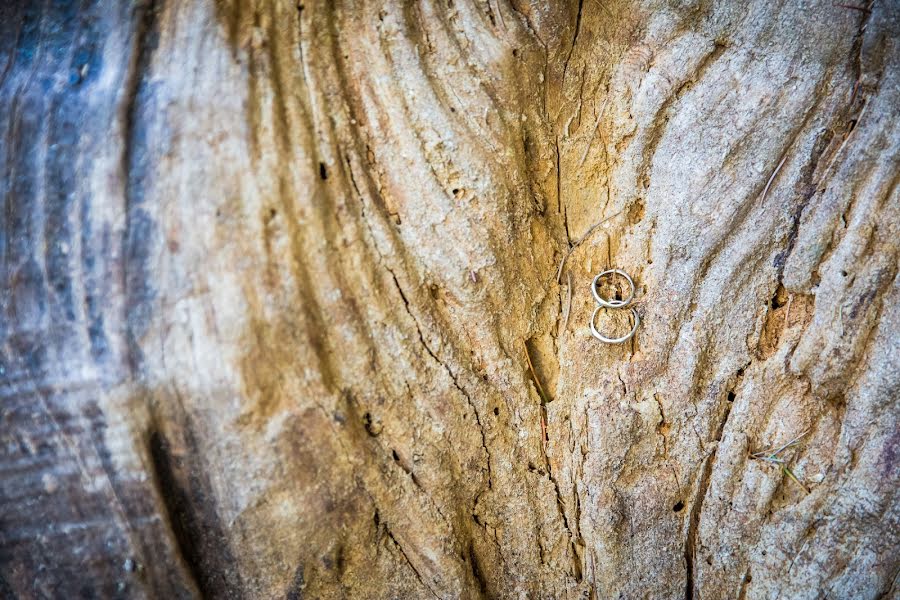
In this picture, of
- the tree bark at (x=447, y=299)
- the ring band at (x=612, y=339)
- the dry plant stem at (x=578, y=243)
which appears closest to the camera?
the tree bark at (x=447, y=299)

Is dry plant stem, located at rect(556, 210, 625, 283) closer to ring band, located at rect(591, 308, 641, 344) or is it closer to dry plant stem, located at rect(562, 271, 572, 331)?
dry plant stem, located at rect(562, 271, 572, 331)

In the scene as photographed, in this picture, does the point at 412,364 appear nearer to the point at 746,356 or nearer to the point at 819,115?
the point at 746,356

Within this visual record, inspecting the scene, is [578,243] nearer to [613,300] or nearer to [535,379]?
[613,300]

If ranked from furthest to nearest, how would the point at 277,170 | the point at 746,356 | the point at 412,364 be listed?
1. the point at 746,356
2. the point at 412,364
3. the point at 277,170

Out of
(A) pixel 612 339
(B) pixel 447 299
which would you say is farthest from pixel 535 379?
(B) pixel 447 299

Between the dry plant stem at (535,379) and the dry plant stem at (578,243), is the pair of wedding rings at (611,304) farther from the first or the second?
the dry plant stem at (535,379)

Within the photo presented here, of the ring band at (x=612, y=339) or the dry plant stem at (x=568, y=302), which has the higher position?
the dry plant stem at (x=568, y=302)

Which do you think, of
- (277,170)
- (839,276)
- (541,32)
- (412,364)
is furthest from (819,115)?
(277,170)

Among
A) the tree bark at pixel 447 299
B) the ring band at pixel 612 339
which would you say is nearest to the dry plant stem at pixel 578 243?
the tree bark at pixel 447 299

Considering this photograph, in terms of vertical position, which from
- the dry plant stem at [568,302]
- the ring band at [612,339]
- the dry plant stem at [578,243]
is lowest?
the ring band at [612,339]
